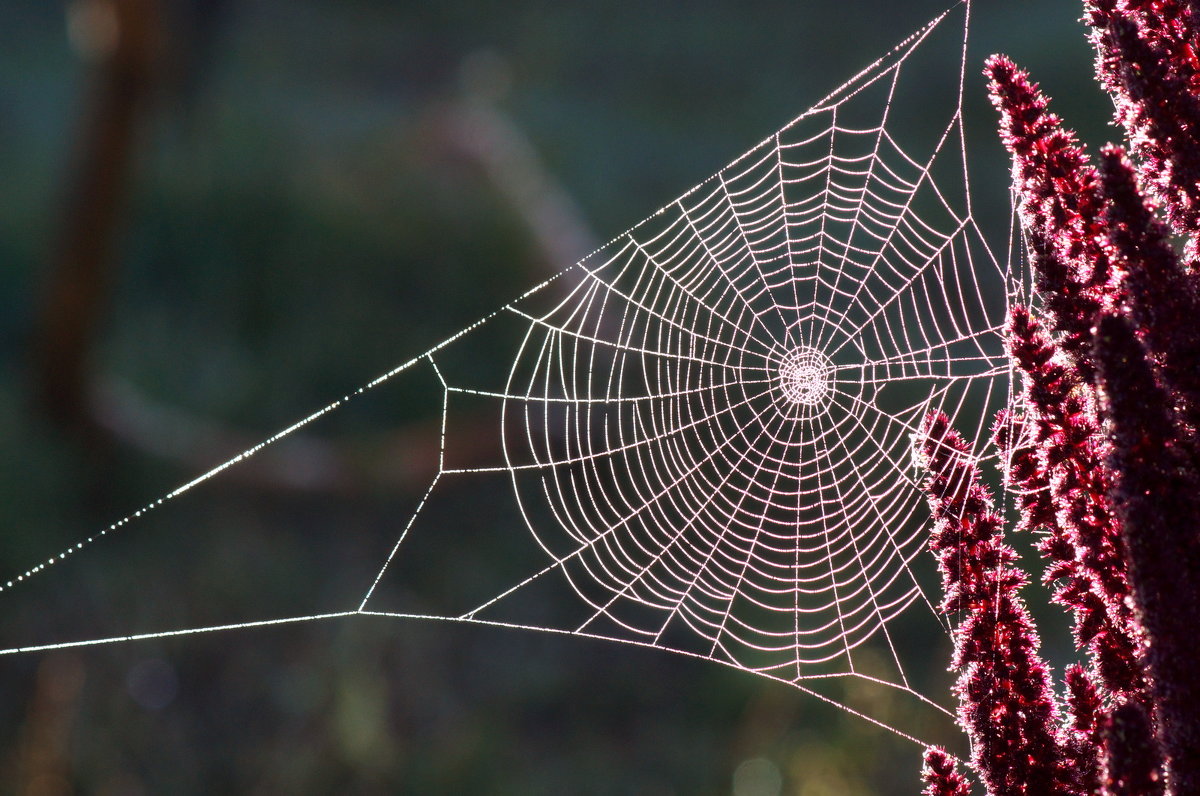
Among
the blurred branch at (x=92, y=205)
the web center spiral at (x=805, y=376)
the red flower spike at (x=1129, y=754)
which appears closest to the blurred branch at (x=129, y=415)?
the blurred branch at (x=92, y=205)

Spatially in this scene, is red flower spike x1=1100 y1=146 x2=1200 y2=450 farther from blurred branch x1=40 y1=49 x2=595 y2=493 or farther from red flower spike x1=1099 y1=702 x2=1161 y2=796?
blurred branch x1=40 y1=49 x2=595 y2=493

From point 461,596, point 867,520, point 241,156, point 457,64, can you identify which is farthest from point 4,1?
point 867,520

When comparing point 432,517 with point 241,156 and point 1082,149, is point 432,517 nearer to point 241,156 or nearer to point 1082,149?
point 241,156

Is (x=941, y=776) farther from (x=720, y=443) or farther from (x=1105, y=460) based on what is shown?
(x=720, y=443)

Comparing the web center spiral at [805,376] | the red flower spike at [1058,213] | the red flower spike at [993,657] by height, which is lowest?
the red flower spike at [993,657]

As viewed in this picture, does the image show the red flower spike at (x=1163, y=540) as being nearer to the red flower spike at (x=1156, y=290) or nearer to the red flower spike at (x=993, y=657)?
the red flower spike at (x=1156, y=290)

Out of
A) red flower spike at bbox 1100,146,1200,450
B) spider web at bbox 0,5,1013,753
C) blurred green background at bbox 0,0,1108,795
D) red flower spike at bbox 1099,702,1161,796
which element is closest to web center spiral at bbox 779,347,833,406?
spider web at bbox 0,5,1013,753

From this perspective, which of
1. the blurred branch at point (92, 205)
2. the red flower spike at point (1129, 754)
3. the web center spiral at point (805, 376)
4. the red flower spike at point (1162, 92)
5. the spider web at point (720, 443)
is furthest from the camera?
the blurred branch at point (92, 205)
